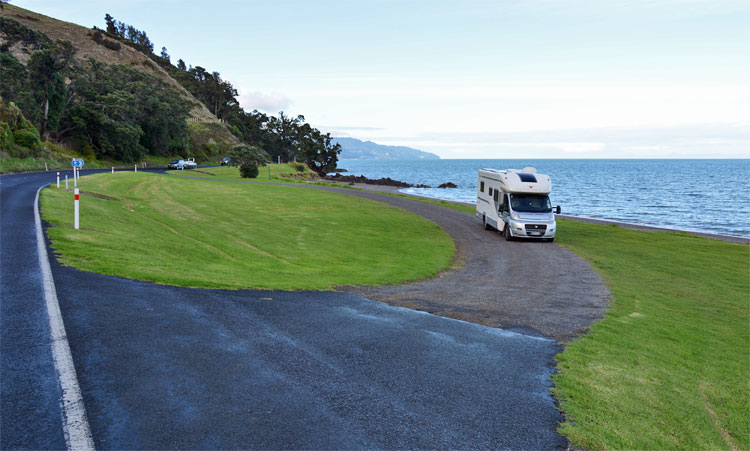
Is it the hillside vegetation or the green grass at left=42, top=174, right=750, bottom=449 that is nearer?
the green grass at left=42, top=174, right=750, bottom=449

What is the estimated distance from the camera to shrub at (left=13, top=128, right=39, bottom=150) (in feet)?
169

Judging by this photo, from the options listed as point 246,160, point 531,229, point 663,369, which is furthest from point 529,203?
point 246,160

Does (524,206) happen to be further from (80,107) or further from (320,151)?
(320,151)

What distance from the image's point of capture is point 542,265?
19.4m

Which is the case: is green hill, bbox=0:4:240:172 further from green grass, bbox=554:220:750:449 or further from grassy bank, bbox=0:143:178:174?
green grass, bbox=554:220:750:449

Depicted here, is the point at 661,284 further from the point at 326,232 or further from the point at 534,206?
the point at 326,232

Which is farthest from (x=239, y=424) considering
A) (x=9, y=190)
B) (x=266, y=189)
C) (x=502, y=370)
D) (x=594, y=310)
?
(x=266, y=189)

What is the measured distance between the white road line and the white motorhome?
2144 cm

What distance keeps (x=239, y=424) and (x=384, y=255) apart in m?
15.7

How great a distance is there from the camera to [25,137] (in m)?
51.8

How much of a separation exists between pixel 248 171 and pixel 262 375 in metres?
64.2

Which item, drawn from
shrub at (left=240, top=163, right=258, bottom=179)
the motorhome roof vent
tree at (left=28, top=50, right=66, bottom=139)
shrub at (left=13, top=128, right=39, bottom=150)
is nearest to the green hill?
tree at (left=28, top=50, right=66, bottom=139)

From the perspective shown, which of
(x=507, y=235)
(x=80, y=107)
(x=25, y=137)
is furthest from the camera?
(x=80, y=107)

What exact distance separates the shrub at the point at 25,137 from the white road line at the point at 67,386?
179 feet
